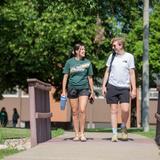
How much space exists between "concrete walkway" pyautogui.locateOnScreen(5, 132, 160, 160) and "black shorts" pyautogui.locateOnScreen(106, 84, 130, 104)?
31.6 inches

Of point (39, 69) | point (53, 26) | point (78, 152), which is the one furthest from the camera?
point (39, 69)

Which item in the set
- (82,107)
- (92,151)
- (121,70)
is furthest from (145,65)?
(92,151)

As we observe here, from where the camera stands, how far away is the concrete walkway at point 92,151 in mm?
9320

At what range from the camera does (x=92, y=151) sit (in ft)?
33.7

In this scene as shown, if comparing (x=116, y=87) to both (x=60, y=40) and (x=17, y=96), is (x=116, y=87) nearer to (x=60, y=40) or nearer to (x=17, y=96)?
(x=60, y=40)

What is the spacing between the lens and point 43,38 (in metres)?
30.1

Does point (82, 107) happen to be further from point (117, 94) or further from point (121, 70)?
point (121, 70)

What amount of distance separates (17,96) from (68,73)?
46880 mm

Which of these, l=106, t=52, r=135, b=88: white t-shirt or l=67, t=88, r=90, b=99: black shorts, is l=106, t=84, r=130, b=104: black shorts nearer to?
l=106, t=52, r=135, b=88: white t-shirt

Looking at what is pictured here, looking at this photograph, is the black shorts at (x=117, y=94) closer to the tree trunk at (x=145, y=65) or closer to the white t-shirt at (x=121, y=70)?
the white t-shirt at (x=121, y=70)

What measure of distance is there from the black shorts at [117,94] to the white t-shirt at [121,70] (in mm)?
79

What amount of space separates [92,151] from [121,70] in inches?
96.5

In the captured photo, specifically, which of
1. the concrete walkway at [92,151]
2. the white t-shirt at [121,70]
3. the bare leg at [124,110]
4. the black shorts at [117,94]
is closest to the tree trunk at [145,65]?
the bare leg at [124,110]

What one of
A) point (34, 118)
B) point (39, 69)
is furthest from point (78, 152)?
point (39, 69)
